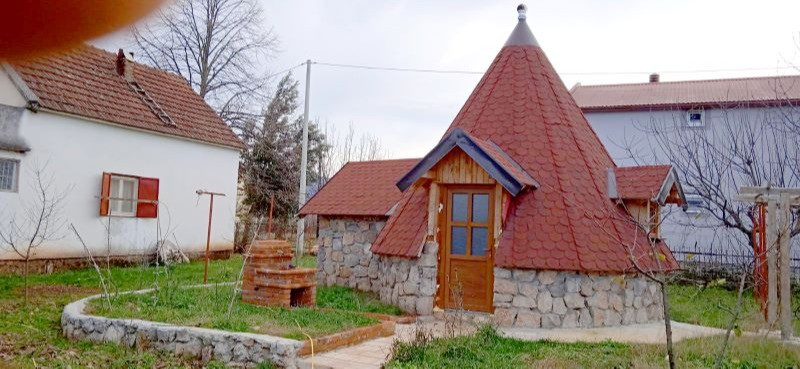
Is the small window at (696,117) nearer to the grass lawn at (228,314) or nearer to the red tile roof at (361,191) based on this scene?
the red tile roof at (361,191)

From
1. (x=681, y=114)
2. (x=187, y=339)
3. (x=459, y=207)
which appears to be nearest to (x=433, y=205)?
(x=459, y=207)

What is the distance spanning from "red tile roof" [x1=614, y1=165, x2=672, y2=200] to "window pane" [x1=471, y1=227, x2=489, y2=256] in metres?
2.15

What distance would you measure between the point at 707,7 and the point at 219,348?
21.3 feet

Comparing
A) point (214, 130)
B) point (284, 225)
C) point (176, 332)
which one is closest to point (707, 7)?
point (176, 332)

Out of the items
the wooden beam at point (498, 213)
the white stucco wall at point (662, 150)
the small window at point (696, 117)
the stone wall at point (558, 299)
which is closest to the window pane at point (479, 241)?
the wooden beam at point (498, 213)

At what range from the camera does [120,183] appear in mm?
14570

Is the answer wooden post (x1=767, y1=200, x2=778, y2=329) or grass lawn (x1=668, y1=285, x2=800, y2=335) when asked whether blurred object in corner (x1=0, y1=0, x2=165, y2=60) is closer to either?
grass lawn (x1=668, y1=285, x2=800, y2=335)

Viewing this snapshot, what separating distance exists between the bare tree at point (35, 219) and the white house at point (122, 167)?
0.02 m

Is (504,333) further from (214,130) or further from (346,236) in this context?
(214,130)

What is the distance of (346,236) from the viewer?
1229cm

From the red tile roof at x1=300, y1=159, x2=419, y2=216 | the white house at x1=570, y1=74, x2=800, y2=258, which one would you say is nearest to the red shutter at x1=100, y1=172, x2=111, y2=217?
the red tile roof at x1=300, y1=159, x2=419, y2=216

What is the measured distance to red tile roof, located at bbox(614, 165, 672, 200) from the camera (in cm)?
937

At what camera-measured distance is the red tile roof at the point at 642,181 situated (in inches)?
369

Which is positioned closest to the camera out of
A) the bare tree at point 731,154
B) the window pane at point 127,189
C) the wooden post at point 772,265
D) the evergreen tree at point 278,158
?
the wooden post at point 772,265
